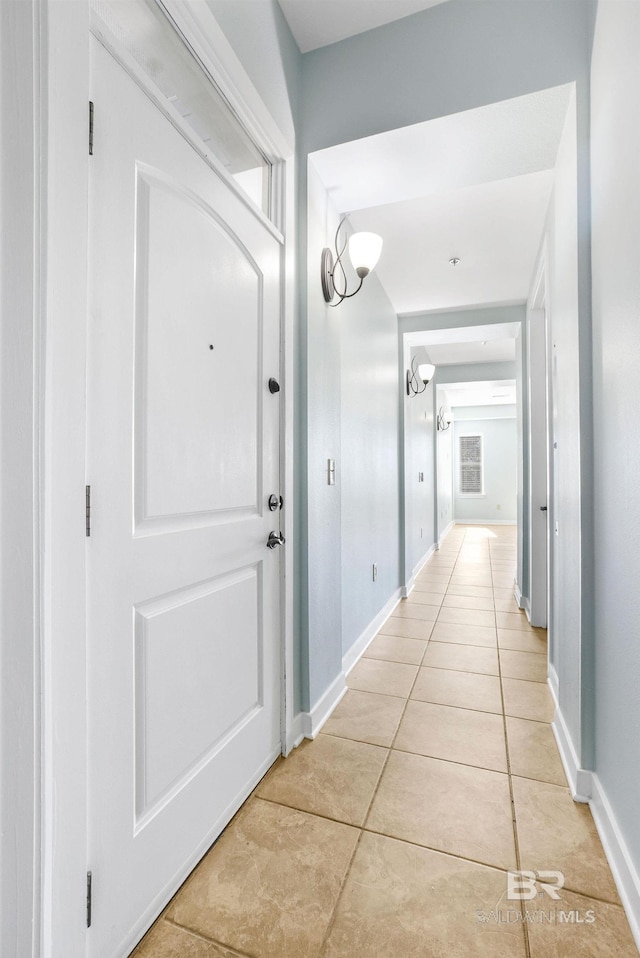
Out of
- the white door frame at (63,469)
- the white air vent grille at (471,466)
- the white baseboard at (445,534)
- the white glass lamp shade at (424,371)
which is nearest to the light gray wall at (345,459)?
the white glass lamp shade at (424,371)

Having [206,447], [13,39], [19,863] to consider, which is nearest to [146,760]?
[19,863]

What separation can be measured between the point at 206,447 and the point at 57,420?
0.50 metres

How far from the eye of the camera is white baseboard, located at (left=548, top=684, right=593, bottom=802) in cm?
156

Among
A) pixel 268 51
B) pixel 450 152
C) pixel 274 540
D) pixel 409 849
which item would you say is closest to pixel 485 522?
pixel 450 152

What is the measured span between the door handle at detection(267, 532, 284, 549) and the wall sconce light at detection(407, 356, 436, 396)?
3027 millimetres

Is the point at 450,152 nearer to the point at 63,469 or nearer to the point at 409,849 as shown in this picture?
the point at 63,469

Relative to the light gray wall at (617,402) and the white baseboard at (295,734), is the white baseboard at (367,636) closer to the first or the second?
the white baseboard at (295,734)

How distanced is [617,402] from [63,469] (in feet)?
4.65

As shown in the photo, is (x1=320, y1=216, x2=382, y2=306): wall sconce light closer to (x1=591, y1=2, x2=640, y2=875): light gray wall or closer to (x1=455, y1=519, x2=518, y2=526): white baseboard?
(x1=591, y1=2, x2=640, y2=875): light gray wall

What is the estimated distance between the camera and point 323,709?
6.77 ft

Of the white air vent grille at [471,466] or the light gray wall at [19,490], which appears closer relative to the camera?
the light gray wall at [19,490]

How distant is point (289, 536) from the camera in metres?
1.82

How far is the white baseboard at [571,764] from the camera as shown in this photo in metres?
1.56

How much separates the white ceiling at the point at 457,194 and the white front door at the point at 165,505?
0.73 meters
